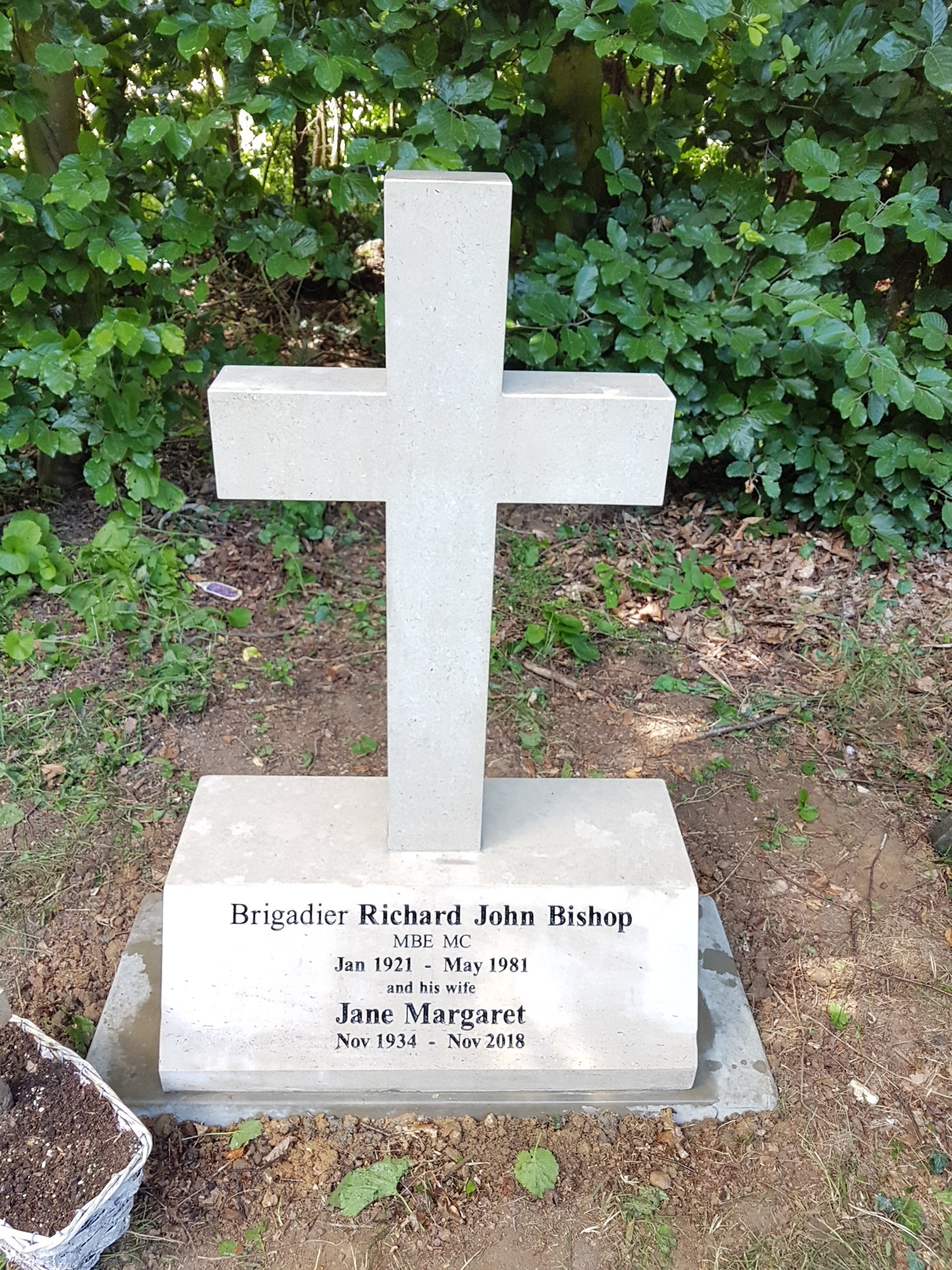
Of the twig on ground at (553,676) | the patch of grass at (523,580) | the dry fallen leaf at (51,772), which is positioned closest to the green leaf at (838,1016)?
the twig on ground at (553,676)

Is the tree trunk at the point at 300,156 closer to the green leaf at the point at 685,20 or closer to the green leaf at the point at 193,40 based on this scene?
the green leaf at the point at 193,40

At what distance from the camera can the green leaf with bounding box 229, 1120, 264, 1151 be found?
2059mm

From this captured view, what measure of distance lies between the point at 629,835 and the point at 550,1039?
1.62 feet

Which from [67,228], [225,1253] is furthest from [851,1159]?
[67,228]

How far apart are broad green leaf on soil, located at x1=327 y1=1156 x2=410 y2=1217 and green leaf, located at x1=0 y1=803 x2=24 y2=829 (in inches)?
58.5

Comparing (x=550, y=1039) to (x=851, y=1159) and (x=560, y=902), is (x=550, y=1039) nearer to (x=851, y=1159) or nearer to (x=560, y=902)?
(x=560, y=902)

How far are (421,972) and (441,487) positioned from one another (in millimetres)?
1068

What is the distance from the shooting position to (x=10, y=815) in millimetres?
2855

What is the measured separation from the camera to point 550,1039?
7.01 ft

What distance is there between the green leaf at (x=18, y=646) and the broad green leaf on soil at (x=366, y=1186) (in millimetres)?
2064

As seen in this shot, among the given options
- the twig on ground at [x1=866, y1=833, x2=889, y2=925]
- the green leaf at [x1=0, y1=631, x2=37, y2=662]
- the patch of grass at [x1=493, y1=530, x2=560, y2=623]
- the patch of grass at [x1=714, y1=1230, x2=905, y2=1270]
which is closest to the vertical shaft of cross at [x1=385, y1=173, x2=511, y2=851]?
the patch of grass at [x1=714, y1=1230, x2=905, y2=1270]

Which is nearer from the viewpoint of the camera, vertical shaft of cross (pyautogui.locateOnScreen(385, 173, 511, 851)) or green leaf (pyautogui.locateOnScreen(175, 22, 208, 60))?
vertical shaft of cross (pyautogui.locateOnScreen(385, 173, 511, 851))

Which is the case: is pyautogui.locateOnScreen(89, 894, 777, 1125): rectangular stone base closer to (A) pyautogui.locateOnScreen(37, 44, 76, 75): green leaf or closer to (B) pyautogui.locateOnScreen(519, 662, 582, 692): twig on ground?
(B) pyautogui.locateOnScreen(519, 662, 582, 692): twig on ground

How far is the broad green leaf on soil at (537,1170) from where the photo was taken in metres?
2.02
